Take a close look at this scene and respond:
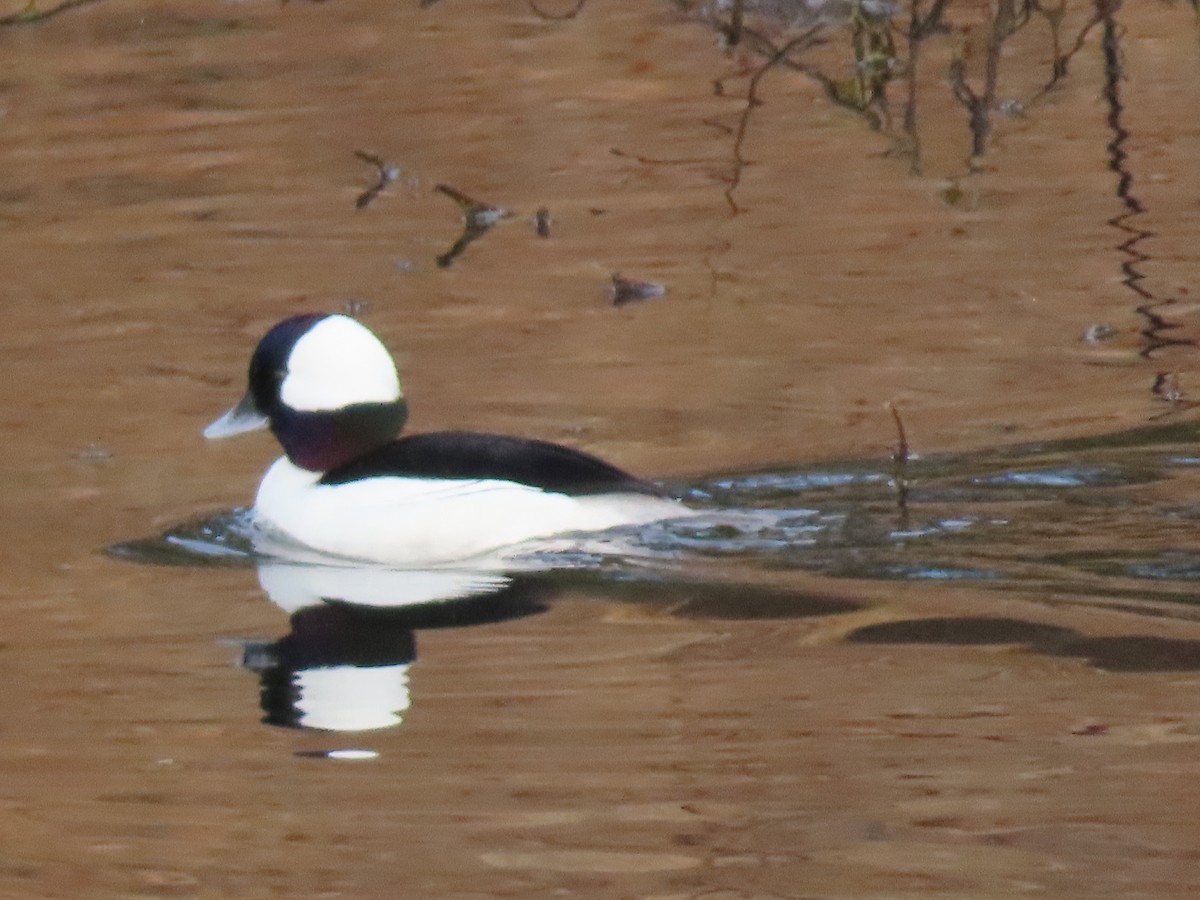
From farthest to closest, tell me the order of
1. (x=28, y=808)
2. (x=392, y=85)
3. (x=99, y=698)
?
1. (x=392, y=85)
2. (x=99, y=698)
3. (x=28, y=808)

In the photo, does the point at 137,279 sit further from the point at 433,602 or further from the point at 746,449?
the point at 433,602

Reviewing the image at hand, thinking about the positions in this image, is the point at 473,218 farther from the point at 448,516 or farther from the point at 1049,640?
the point at 1049,640

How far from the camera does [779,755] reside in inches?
213

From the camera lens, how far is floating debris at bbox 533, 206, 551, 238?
441 inches

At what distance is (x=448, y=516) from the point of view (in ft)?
23.7

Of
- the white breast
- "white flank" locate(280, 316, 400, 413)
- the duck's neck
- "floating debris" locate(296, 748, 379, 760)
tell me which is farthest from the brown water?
"white flank" locate(280, 316, 400, 413)

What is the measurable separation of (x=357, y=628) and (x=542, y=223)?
4844mm

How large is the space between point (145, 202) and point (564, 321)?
10.3 feet

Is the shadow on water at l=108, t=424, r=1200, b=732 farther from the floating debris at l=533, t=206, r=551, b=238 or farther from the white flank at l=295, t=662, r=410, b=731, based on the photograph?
the floating debris at l=533, t=206, r=551, b=238

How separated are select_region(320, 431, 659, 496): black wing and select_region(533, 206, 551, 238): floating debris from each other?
4.10 meters

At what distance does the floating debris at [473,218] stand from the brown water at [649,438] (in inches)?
3.3

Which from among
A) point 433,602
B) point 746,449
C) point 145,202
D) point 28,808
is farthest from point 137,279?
point 28,808

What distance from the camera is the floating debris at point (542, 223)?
36.8 feet

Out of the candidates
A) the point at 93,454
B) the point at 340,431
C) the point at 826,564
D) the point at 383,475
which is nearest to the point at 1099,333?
the point at 826,564
